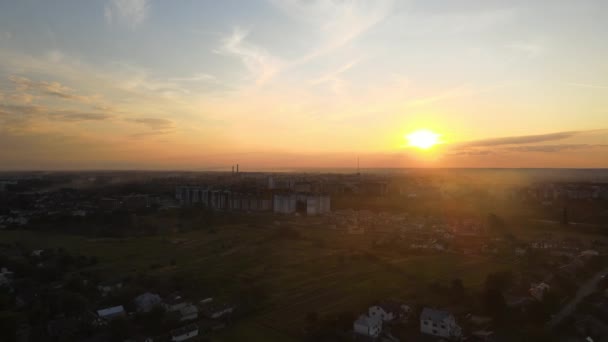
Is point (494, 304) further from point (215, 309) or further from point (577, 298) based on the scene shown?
point (215, 309)

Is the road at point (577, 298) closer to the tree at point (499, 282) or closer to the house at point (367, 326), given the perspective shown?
the tree at point (499, 282)

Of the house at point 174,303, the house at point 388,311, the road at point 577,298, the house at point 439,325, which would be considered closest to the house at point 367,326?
the house at point 388,311

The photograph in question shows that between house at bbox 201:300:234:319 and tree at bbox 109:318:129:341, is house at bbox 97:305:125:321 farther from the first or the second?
house at bbox 201:300:234:319

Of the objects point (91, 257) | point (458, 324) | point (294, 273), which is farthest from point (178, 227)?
point (458, 324)

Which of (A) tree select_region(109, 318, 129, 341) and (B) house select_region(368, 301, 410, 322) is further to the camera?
(B) house select_region(368, 301, 410, 322)

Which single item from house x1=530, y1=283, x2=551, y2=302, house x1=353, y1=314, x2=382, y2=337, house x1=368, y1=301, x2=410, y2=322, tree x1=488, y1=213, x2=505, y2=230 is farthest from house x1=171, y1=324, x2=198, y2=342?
tree x1=488, y1=213, x2=505, y2=230

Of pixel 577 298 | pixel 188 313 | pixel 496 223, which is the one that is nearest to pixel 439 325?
pixel 577 298
